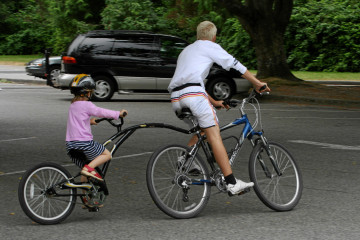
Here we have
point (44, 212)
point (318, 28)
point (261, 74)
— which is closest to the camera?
point (44, 212)

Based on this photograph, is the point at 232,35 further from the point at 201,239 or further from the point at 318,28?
the point at 201,239

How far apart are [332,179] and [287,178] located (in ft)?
5.06

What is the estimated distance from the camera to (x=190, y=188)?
6.00 m

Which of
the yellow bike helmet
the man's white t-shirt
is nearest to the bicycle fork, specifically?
the man's white t-shirt

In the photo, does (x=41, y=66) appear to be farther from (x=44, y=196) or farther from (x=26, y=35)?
(x=26, y=35)

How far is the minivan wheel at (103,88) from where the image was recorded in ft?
60.3

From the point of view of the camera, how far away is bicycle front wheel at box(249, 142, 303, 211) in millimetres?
6200

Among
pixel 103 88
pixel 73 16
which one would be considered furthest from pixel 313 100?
pixel 73 16

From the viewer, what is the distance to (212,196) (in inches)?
272

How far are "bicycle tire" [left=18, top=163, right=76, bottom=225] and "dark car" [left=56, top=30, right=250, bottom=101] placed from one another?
12659mm

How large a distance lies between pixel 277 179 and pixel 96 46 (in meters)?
12.7

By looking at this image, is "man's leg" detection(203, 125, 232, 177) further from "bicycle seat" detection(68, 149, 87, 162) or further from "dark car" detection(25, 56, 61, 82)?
"dark car" detection(25, 56, 61, 82)

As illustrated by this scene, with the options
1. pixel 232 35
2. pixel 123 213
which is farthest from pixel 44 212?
pixel 232 35

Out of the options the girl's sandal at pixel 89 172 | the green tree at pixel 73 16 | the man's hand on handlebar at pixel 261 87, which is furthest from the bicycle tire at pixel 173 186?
the green tree at pixel 73 16
